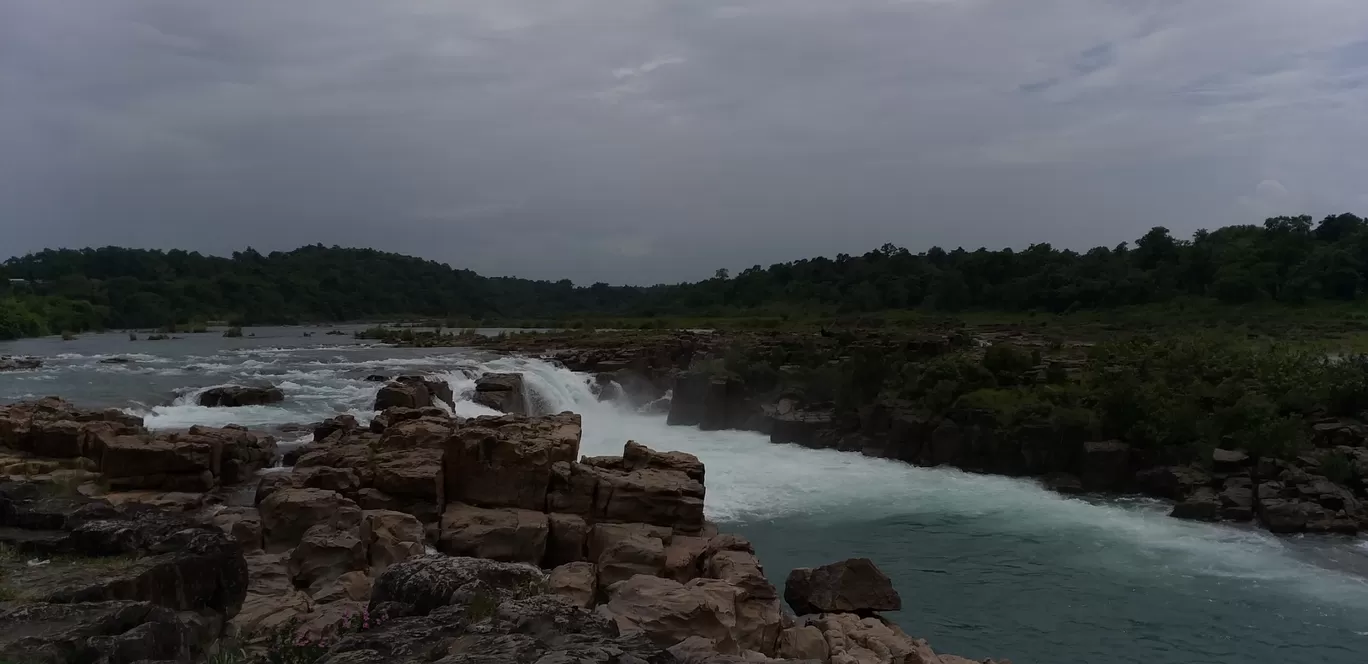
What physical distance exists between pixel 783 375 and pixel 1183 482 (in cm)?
1290

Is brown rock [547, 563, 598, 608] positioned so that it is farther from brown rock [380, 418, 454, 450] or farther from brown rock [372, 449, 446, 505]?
brown rock [380, 418, 454, 450]

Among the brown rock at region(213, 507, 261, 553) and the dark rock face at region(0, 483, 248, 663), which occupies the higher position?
the dark rock face at region(0, 483, 248, 663)

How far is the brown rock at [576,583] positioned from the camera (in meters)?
7.64

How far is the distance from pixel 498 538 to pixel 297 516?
2.09 meters

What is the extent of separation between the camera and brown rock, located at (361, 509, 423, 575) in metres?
8.48

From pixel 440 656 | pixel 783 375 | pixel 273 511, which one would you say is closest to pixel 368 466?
pixel 273 511

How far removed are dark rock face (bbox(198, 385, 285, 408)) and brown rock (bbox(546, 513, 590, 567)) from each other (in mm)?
15477

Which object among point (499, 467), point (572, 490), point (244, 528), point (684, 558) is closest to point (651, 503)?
point (572, 490)

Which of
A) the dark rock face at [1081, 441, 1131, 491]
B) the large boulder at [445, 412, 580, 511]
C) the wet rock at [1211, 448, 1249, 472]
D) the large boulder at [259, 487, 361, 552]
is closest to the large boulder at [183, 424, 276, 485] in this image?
the large boulder at [445, 412, 580, 511]

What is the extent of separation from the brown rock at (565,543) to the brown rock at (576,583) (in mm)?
1458

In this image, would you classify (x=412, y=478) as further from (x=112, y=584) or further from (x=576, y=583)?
(x=112, y=584)

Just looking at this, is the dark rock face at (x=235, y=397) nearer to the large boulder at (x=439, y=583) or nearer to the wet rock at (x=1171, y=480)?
the large boulder at (x=439, y=583)

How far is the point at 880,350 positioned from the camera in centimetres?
2845

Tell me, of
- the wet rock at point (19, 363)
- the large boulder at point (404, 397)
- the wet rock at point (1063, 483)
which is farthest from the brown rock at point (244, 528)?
the wet rock at point (19, 363)
